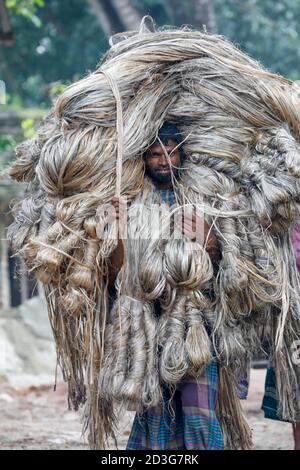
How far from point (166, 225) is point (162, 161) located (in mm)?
289

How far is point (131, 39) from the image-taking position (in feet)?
13.6

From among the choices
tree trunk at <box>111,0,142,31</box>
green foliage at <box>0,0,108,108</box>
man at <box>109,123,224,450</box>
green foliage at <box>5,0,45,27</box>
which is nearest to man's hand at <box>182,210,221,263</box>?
man at <box>109,123,224,450</box>

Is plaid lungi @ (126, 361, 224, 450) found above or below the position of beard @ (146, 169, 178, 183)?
below

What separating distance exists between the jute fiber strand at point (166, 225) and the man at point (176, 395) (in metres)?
0.04

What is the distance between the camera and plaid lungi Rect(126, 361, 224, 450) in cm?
369

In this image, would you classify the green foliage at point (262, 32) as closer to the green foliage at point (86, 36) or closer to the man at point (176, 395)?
the green foliage at point (86, 36)

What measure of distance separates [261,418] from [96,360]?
2346 millimetres

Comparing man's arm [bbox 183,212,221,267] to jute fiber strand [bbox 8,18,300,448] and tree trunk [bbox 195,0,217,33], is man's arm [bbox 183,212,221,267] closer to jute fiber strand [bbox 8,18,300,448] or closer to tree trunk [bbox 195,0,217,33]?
jute fiber strand [bbox 8,18,300,448]

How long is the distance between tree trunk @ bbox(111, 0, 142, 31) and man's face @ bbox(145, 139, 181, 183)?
7.41 metres

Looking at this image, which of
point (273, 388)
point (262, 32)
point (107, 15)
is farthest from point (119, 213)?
point (262, 32)

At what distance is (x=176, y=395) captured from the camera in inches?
152

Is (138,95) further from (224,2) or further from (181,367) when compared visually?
(224,2)

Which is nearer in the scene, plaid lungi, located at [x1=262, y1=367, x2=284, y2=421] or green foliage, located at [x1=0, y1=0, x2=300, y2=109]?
plaid lungi, located at [x1=262, y1=367, x2=284, y2=421]
